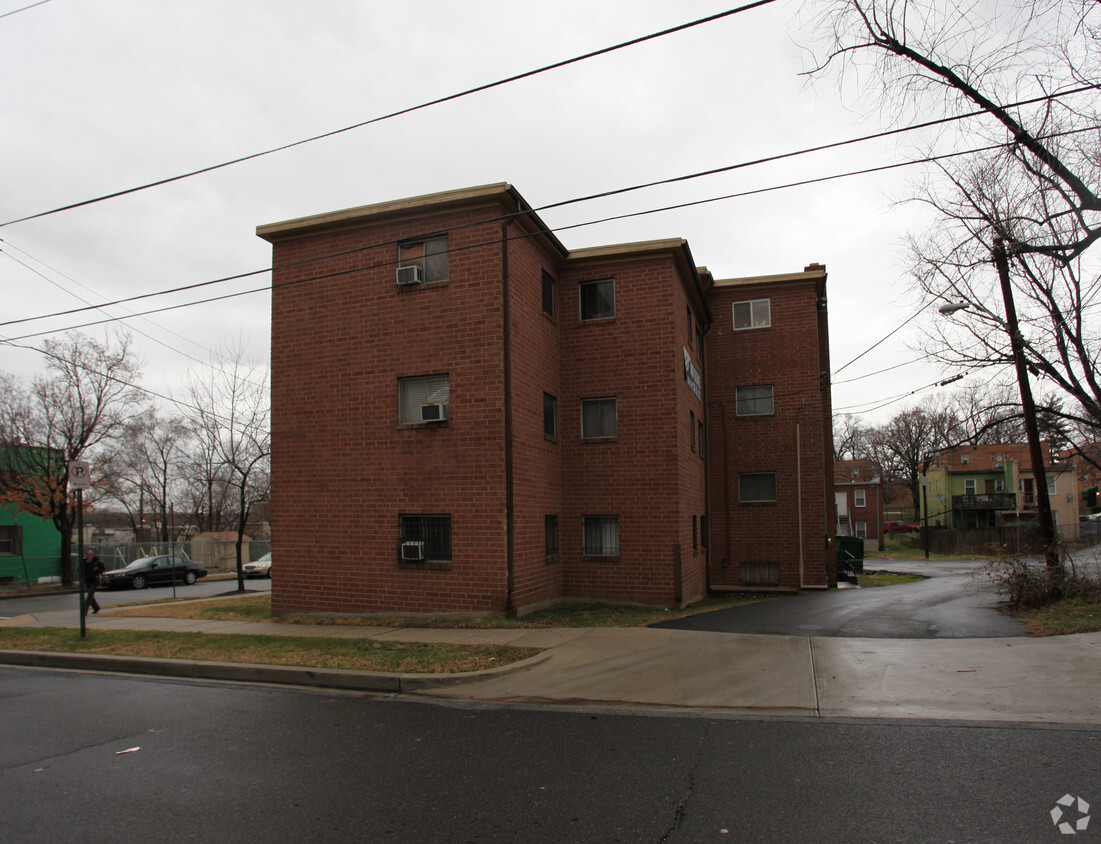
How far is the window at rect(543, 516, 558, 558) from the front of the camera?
49.7 feet

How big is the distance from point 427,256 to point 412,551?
18.4ft

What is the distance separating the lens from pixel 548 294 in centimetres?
1636

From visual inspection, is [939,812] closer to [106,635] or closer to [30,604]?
[106,635]

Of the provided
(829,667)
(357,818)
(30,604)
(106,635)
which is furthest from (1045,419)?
(30,604)

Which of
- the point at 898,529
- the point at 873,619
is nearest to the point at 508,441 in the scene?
the point at 873,619

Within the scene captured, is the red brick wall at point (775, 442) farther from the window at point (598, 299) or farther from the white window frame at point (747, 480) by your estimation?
the window at point (598, 299)

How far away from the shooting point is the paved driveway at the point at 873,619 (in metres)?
10.8

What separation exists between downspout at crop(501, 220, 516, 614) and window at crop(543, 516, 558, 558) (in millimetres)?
2034

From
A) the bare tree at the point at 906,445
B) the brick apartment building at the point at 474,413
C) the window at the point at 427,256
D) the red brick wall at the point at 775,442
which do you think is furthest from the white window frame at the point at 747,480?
the bare tree at the point at 906,445

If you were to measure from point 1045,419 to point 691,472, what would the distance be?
28.8ft

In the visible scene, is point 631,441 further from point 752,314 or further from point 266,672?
point 266,672

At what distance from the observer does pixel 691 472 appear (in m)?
18.1

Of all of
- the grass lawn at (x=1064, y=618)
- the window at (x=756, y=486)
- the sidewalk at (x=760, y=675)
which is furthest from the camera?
the window at (x=756, y=486)

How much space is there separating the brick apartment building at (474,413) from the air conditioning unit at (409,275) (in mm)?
37
